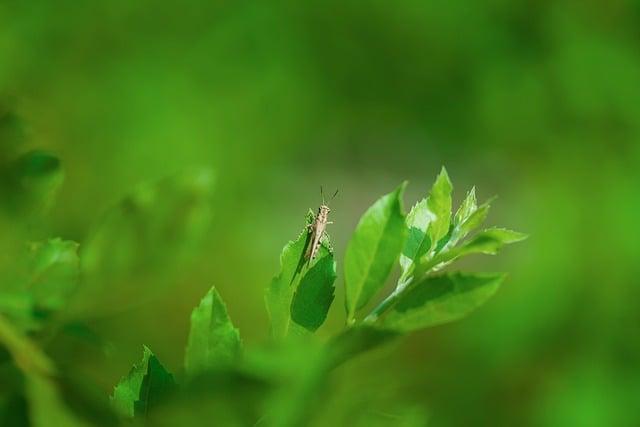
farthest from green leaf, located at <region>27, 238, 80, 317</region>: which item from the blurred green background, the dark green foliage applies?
the blurred green background

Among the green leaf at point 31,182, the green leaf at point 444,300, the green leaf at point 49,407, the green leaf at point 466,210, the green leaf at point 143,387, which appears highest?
the green leaf at point 31,182

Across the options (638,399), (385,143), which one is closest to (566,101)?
(385,143)

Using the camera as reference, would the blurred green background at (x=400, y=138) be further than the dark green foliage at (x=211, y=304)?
Yes

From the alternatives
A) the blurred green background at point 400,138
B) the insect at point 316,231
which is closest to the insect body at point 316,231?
the insect at point 316,231

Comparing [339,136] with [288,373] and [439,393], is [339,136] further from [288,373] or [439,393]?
[288,373]

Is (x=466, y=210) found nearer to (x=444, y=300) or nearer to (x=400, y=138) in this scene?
(x=444, y=300)

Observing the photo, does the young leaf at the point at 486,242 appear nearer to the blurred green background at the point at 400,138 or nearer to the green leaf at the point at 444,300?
the green leaf at the point at 444,300

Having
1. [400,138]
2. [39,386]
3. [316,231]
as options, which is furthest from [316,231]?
[400,138]
